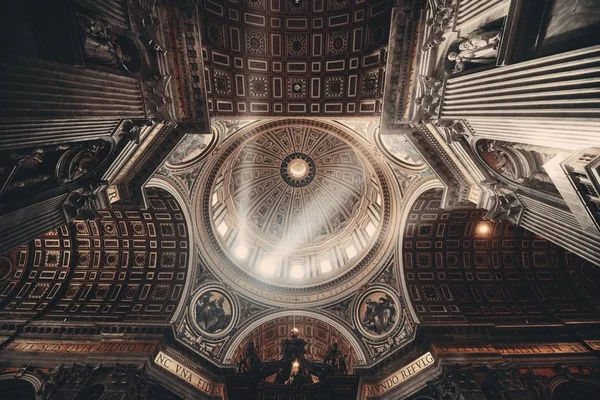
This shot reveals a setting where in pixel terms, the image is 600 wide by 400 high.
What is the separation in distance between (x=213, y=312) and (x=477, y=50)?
14.5 meters

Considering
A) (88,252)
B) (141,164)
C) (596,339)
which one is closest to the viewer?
(141,164)

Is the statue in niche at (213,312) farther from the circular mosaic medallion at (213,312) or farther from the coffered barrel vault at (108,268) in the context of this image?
the coffered barrel vault at (108,268)

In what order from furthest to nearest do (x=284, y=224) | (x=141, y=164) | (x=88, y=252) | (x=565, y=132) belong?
1. (x=284, y=224)
2. (x=88, y=252)
3. (x=141, y=164)
4. (x=565, y=132)

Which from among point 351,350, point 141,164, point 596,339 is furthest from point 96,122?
point 596,339

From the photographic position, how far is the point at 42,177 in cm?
632

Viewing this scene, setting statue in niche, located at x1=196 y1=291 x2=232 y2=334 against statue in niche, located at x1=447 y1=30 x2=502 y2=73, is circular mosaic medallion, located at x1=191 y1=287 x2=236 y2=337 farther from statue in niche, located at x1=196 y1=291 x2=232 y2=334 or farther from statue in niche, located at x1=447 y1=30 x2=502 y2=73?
statue in niche, located at x1=447 y1=30 x2=502 y2=73

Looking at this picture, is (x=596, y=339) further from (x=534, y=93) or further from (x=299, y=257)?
(x=299, y=257)

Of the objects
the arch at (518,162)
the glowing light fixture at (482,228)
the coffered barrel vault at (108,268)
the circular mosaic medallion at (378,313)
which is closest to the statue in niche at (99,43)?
the coffered barrel vault at (108,268)

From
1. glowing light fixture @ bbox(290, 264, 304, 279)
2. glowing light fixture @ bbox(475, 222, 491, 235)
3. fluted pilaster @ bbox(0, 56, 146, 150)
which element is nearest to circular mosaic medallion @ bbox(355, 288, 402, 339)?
glowing light fixture @ bbox(290, 264, 304, 279)

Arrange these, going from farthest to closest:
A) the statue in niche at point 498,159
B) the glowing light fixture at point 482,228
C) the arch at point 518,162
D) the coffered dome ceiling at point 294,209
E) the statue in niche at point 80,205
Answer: the coffered dome ceiling at point 294,209
the glowing light fixture at point 482,228
the statue in niche at point 498,159
the statue in niche at point 80,205
the arch at point 518,162

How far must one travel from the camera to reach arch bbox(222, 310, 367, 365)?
43.3 ft

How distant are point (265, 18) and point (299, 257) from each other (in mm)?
13703

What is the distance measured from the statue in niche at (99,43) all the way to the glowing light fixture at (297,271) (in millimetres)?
13949

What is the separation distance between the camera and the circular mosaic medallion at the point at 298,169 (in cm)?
2158
